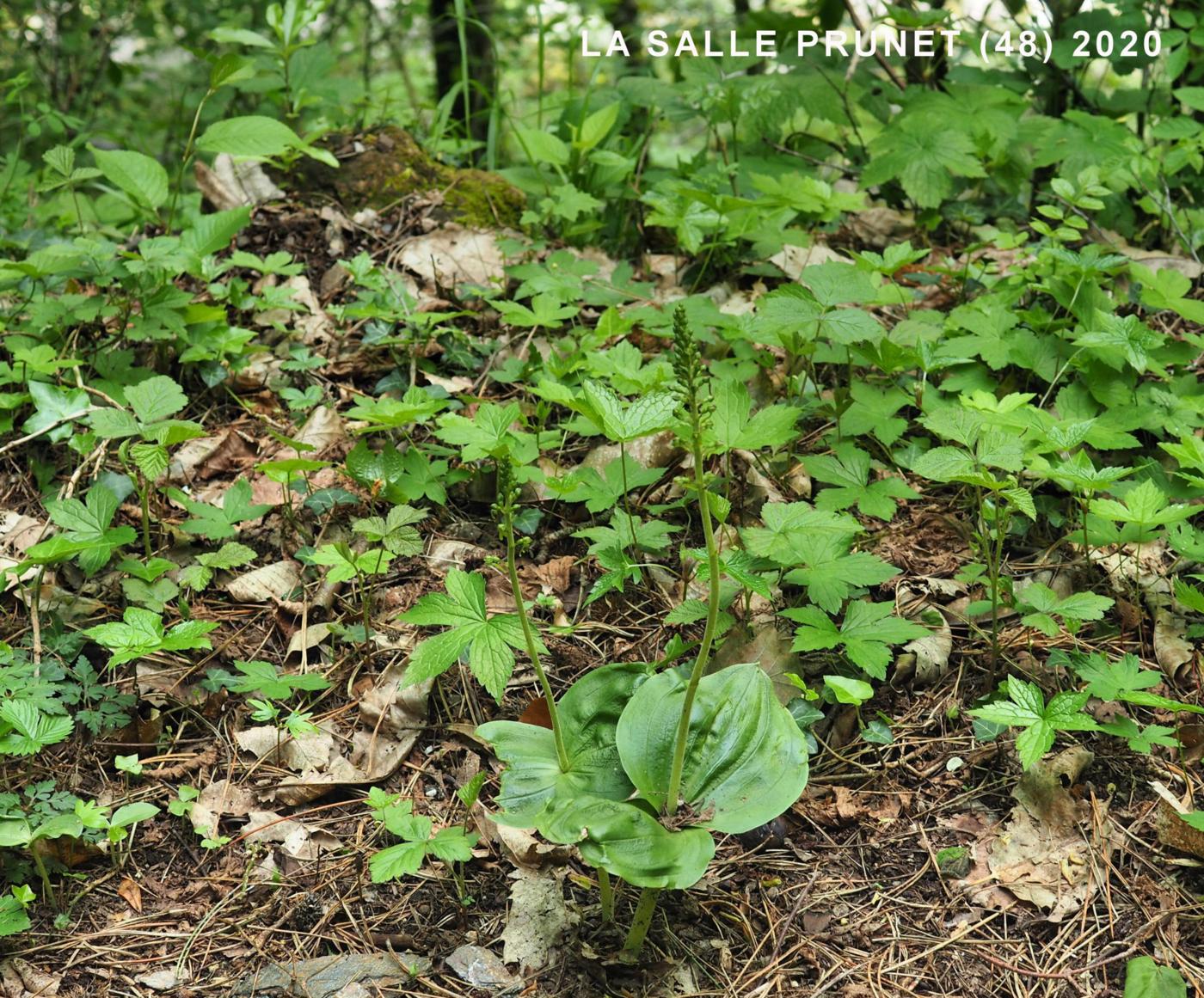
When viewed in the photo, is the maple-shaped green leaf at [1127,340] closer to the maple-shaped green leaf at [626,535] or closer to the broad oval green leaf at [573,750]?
the maple-shaped green leaf at [626,535]

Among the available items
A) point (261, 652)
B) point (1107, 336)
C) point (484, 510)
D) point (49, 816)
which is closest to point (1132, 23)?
point (1107, 336)

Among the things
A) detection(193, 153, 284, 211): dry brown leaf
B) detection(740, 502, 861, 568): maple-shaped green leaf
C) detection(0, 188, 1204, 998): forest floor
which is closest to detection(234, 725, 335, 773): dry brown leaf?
detection(0, 188, 1204, 998): forest floor

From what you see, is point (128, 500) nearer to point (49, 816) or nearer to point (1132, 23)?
point (49, 816)

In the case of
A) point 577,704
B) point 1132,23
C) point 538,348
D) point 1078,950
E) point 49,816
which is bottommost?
point 1078,950

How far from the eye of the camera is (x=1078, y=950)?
72.5 inches

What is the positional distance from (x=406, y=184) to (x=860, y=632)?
107 inches

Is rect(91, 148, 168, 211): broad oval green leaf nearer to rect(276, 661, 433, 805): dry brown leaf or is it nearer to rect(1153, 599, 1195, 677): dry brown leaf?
rect(276, 661, 433, 805): dry brown leaf

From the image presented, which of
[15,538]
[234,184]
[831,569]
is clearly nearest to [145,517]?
[15,538]

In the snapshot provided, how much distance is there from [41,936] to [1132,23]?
4538mm

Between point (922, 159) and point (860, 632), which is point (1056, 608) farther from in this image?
point (922, 159)

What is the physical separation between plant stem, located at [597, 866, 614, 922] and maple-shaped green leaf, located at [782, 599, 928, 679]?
2.12 feet

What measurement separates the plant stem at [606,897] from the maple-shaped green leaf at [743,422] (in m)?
1.00

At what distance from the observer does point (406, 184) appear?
3.96 metres

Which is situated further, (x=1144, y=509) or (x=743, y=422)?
(x=743, y=422)
